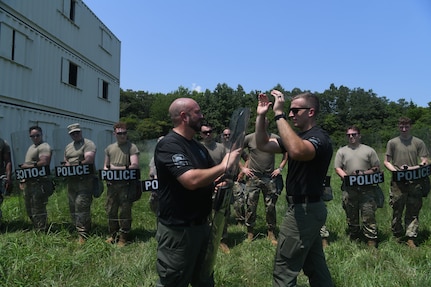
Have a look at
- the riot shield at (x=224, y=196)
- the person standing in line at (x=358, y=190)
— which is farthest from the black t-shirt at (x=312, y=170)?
the person standing in line at (x=358, y=190)

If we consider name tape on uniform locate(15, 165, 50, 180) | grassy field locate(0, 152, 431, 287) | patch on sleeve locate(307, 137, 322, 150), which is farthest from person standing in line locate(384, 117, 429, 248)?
name tape on uniform locate(15, 165, 50, 180)

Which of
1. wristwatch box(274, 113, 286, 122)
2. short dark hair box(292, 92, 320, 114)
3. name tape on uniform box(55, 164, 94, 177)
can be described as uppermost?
short dark hair box(292, 92, 320, 114)

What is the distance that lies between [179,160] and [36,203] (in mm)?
4627

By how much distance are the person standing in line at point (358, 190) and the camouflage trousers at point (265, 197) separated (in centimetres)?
119

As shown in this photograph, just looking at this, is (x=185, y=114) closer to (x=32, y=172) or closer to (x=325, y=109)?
(x=32, y=172)

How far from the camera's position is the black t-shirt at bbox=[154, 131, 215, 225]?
2613 mm

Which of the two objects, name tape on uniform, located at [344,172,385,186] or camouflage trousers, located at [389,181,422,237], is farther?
camouflage trousers, located at [389,181,422,237]

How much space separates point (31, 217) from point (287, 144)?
17.7ft

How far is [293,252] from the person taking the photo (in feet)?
9.11

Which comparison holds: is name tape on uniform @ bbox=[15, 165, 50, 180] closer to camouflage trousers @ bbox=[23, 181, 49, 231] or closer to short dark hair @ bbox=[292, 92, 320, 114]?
camouflage trousers @ bbox=[23, 181, 49, 231]

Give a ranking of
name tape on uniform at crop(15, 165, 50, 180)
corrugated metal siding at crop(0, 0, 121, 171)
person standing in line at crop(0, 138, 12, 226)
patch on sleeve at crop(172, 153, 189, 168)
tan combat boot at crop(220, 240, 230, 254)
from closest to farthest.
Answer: patch on sleeve at crop(172, 153, 189, 168)
tan combat boot at crop(220, 240, 230, 254)
name tape on uniform at crop(15, 165, 50, 180)
person standing in line at crop(0, 138, 12, 226)
corrugated metal siding at crop(0, 0, 121, 171)

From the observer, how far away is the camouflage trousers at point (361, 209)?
18.1 ft

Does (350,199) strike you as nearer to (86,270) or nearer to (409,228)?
(409,228)

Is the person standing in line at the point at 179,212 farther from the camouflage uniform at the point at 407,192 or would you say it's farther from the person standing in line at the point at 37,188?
the camouflage uniform at the point at 407,192
